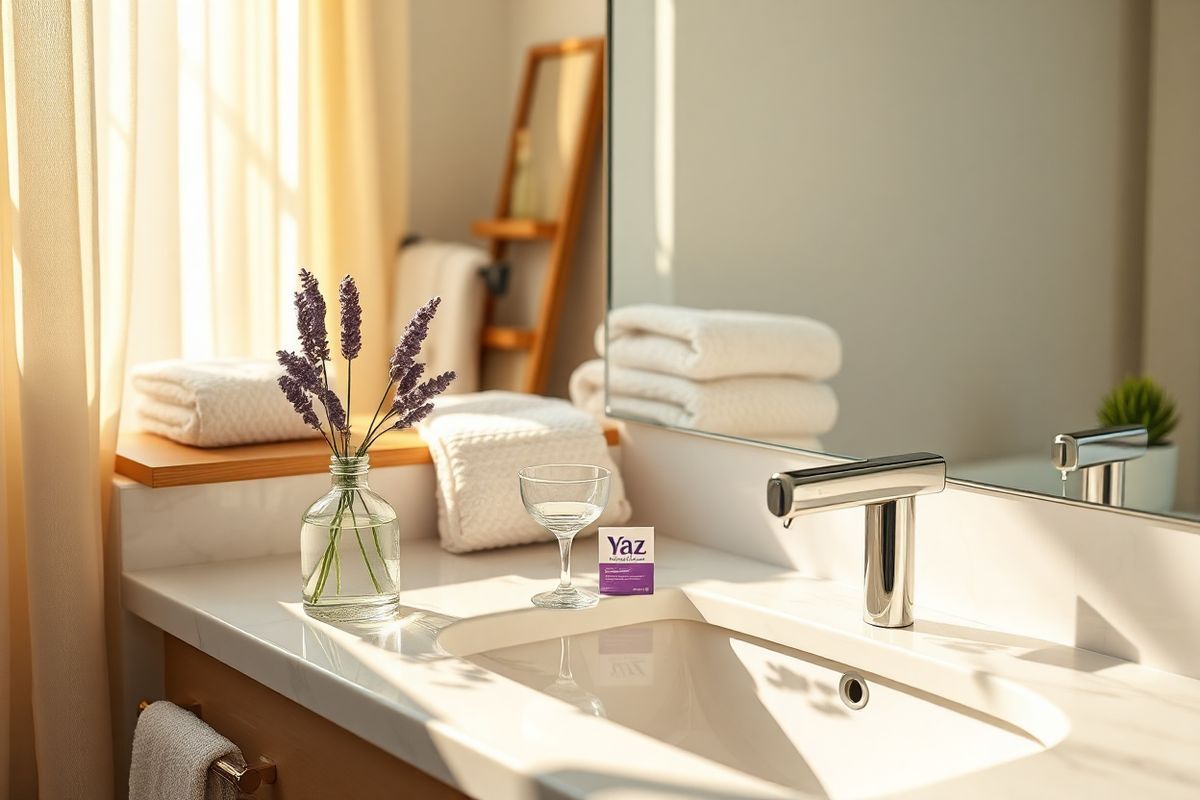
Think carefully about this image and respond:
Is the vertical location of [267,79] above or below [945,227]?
above

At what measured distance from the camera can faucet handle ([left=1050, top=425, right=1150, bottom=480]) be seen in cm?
112

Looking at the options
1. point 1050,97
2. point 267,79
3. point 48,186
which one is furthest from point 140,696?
point 1050,97

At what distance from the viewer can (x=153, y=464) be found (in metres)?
1.45

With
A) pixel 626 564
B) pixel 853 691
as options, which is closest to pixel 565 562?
pixel 626 564

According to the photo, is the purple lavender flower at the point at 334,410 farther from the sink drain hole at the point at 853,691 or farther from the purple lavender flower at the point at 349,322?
the sink drain hole at the point at 853,691

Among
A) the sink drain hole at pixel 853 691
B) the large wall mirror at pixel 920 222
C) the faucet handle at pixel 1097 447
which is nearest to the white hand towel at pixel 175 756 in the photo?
the sink drain hole at pixel 853 691

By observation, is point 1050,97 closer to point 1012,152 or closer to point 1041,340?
point 1012,152

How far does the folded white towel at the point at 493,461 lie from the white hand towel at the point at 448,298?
66 centimetres

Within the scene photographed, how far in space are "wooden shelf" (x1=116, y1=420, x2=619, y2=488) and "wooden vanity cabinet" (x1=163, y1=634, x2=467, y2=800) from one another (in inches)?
7.2

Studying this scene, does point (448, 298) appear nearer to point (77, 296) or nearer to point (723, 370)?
point (723, 370)

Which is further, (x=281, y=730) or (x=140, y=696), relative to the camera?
(x=140, y=696)

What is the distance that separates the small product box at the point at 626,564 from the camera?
4.52 feet

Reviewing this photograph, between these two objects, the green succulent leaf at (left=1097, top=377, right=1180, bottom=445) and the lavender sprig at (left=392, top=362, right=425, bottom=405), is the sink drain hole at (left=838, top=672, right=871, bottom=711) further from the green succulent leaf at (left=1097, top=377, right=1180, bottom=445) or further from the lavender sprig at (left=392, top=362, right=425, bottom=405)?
the lavender sprig at (left=392, top=362, right=425, bottom=405)

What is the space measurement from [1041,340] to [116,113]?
1030 mm
